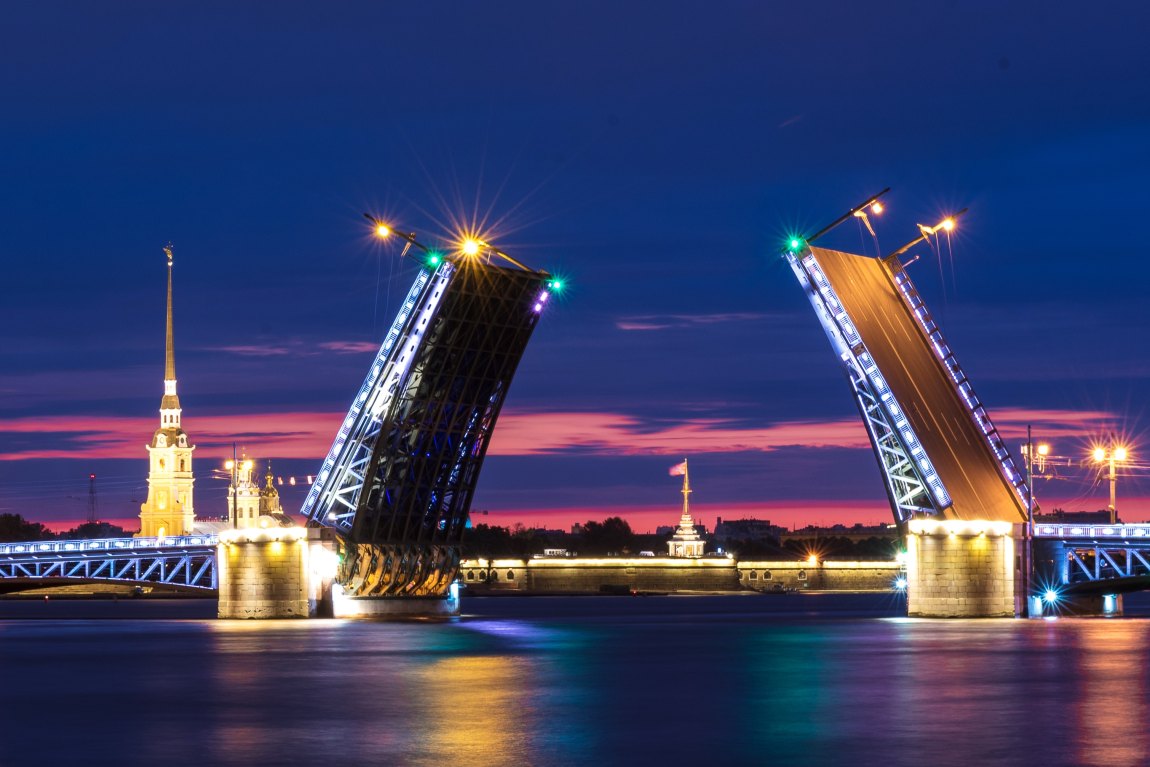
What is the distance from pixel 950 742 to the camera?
23.6 metres

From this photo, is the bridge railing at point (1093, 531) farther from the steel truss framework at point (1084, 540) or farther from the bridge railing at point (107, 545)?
the bridge railing at point (107, 545)

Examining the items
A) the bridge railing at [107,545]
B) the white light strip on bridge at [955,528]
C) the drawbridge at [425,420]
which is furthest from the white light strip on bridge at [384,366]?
the white light strip on bridge at [955,528]

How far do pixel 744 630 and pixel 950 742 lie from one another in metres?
45.0

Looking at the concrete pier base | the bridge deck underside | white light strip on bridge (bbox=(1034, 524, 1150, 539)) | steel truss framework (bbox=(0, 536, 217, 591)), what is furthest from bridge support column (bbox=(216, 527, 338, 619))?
white light strip on bridge (bbox=(1034, 524, 1150, 539))

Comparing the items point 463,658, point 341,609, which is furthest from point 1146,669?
point 341,609

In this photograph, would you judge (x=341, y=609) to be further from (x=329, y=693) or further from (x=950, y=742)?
(x=950, y=742)

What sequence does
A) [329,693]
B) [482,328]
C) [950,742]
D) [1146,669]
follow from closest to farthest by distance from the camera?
[950,742], [329,693], [1146,669], [482,328]

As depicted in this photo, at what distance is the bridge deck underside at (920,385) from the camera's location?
214ft

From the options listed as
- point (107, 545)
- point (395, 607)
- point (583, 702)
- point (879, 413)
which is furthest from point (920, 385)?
point (583, 702)

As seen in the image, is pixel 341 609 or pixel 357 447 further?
pixel 341 609

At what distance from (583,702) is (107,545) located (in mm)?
56996

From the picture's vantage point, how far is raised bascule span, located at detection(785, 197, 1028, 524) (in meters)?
64.8

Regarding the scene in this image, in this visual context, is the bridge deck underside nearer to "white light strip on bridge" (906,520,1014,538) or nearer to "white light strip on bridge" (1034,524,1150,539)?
"white light strip on bridge" (906,520,1014,538)

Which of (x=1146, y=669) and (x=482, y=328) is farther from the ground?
(x=482, y=328)
